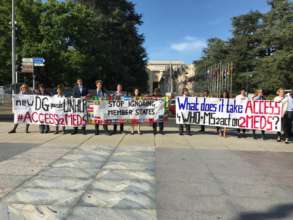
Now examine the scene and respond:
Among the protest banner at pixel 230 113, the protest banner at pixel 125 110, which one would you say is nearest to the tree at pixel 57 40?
the protest banner at pixel 125 110

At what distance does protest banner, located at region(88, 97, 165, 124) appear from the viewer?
44.8ft

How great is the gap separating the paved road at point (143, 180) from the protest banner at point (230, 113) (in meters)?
1.66

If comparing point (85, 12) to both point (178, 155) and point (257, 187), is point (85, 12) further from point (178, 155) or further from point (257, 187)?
point (257, 187)

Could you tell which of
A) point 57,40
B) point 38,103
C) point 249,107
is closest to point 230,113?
point 249,107

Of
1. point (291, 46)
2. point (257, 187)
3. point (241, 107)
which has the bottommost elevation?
point (257, 187)

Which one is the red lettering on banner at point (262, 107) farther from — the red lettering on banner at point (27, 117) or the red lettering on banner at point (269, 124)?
the red lettering on banner at point (27, 117)

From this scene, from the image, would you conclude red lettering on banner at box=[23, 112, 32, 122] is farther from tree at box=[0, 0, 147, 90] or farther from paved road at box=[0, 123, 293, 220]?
tree at box=[0, 0, 147, 90]

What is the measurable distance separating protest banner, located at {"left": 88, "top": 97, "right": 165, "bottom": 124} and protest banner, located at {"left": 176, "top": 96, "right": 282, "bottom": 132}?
868 millimetres

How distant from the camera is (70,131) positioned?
1392cm

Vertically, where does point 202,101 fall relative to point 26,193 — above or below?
above

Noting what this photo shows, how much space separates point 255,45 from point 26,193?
238 ft

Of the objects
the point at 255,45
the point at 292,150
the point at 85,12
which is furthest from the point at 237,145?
the point at 255,45

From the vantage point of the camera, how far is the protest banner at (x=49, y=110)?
13.6 metres

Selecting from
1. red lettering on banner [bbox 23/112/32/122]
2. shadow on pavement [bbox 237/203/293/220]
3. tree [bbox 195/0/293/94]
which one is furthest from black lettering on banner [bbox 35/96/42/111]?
tree [bbox 195/0/293/94]
